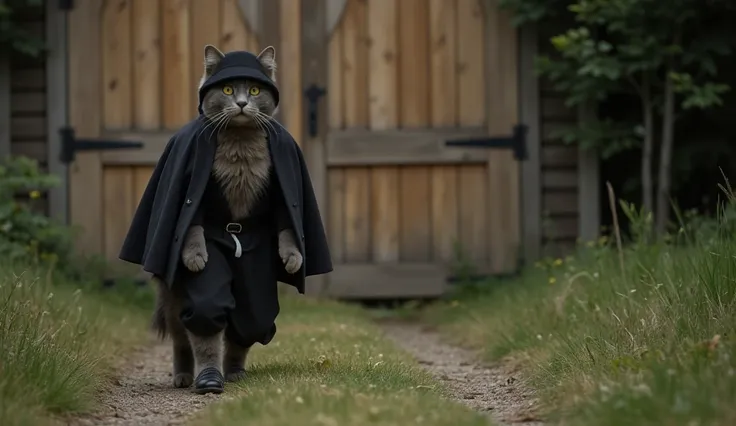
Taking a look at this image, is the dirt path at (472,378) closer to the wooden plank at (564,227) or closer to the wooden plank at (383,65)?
the wooden plank at (564,227)

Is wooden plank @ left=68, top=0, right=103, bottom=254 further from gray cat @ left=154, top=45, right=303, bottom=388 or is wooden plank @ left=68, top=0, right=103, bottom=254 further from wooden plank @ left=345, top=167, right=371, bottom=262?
gray cat @ left=154, top=45, right=303, bottom=388

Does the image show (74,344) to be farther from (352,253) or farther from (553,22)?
(553,22)

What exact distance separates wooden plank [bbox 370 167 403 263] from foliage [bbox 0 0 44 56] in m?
2.65

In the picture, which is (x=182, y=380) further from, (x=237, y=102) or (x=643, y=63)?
(x=643, y=63)

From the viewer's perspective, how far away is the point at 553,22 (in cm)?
972

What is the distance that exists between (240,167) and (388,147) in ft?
13.9

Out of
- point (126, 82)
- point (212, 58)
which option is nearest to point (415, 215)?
point (126, 82)

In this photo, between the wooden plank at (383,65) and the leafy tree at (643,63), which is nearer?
the leafy tree at (643,63)

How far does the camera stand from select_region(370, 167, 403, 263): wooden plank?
9695 mm

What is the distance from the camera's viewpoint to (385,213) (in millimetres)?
9703

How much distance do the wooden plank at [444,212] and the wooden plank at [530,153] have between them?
1.71ft

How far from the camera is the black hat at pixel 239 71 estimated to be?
5.40m

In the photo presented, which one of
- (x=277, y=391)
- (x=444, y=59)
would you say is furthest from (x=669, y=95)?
(x=277, y=391)

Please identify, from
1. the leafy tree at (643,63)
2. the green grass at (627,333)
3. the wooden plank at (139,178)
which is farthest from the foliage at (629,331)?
the wooden plank at (139,178)
